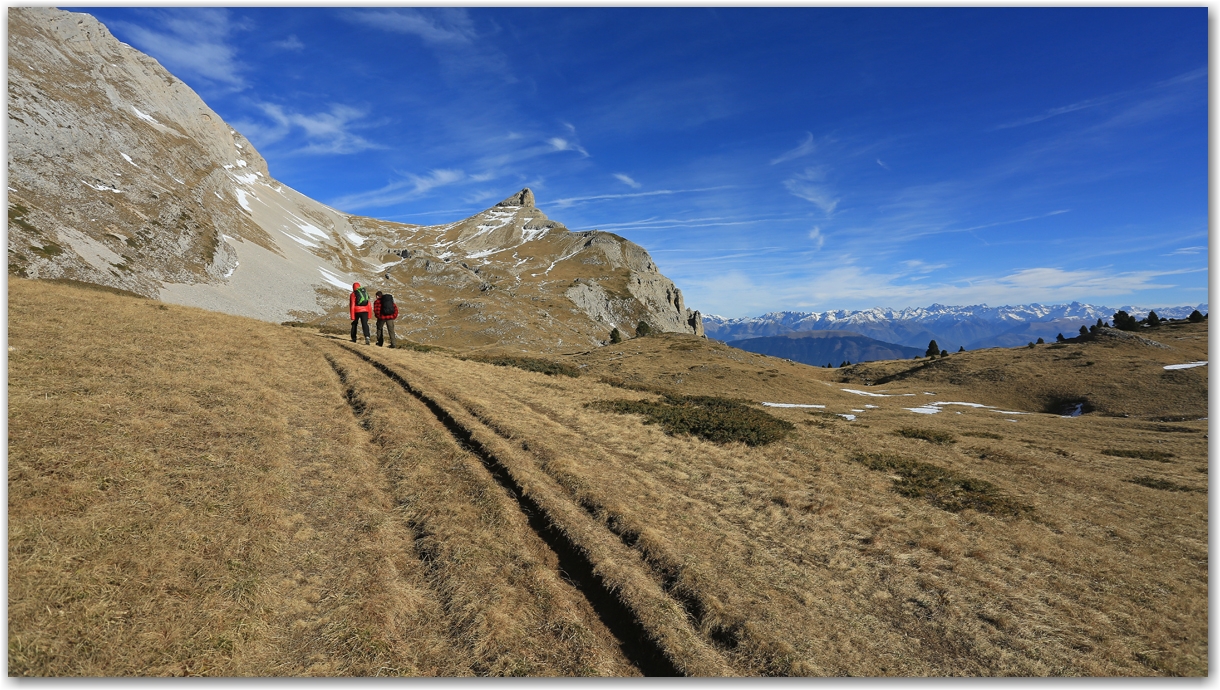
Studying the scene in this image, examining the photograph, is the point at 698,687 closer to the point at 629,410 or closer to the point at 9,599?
the point at 9,599

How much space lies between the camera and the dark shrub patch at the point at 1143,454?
20.9m

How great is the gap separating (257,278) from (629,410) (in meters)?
143

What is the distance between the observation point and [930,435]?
22.9m


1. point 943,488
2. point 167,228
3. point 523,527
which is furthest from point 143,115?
point 943,488

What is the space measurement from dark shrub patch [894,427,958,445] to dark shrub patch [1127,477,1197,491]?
5909 mm

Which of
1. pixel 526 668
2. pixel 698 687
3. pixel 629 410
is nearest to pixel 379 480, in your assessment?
pixel 526 668

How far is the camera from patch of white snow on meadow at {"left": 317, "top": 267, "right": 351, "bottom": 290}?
148m

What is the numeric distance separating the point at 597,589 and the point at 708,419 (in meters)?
13.4

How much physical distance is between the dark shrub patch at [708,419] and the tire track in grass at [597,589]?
885 cm

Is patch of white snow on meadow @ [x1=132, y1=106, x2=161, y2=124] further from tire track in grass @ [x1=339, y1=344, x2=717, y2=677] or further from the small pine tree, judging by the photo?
the small pine tree

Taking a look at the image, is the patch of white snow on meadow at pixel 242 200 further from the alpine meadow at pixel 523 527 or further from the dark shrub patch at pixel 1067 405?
the dark shrub patch at pixel 1067 405

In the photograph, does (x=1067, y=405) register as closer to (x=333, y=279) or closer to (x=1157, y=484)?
(x=1157, y=484)

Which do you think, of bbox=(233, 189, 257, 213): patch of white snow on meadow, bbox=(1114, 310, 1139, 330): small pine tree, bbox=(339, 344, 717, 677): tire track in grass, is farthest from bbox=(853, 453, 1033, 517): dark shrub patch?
bbox=(233, 189, 257, 213): patch of white snow on meadow

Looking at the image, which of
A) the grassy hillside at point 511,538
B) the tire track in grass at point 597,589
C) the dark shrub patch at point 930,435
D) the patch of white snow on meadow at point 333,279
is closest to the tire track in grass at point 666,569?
the grassy hillside at point 511,538
